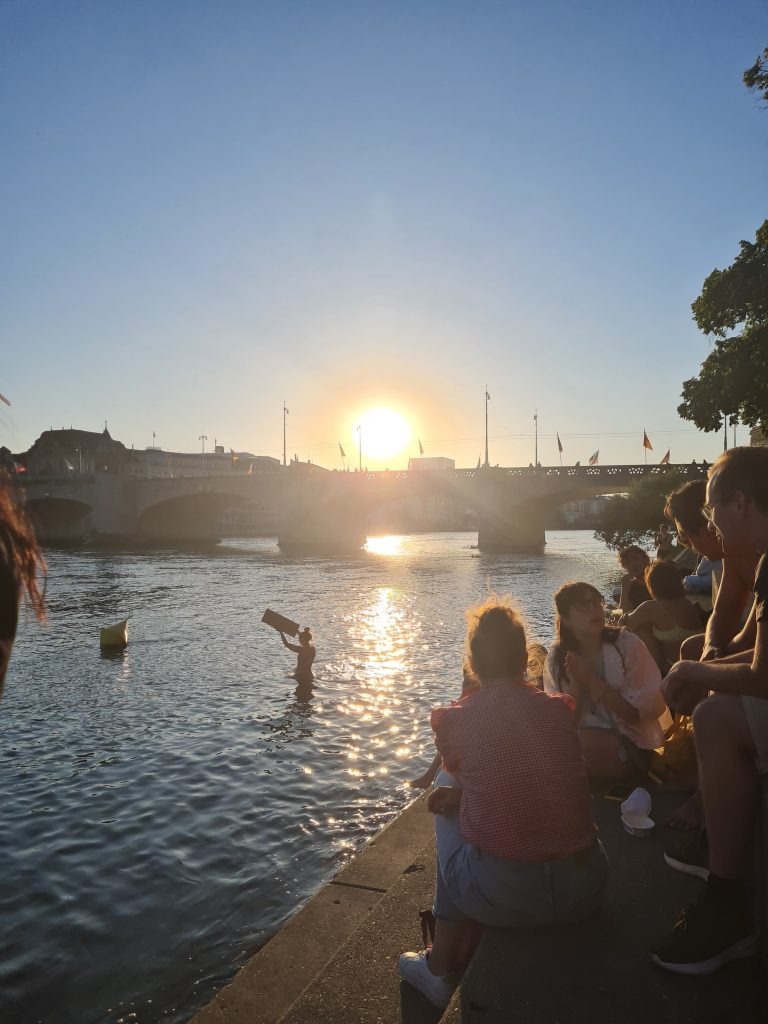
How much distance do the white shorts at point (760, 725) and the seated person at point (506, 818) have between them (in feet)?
2.28

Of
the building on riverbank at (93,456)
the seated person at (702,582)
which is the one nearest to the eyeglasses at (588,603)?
the seated person at (702,582)

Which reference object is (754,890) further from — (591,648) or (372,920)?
(591,648)

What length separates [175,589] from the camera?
31.2 m

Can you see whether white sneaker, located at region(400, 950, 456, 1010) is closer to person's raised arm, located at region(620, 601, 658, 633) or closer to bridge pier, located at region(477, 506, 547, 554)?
person's raised arm, located at region(620, 601, 658, 633)

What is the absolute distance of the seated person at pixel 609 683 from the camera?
4.46 metres

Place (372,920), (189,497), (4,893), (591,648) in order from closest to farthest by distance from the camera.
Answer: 1. (372,920)
2. (591,648)
3. (4,893)
4. (189,497)

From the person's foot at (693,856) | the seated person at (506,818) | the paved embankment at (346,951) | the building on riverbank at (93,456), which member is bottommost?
the paved embankment at (346,951)

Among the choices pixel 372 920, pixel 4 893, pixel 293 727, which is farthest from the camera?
pixel 293 727

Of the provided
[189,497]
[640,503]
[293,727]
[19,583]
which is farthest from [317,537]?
[19,583]

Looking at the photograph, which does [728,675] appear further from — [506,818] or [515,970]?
[515,970]

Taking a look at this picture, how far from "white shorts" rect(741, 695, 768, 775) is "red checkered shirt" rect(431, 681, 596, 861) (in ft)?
2.26

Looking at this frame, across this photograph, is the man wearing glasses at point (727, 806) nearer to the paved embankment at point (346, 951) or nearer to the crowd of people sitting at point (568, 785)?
the crowd of people sitting at point (568, 785)

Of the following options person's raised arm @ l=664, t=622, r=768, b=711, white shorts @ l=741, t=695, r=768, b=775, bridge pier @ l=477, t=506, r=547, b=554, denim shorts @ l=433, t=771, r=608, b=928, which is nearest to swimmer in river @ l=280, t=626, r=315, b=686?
denim shorts @ l=433, t=771, r=608, b=928

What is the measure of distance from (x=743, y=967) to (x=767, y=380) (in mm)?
16311
